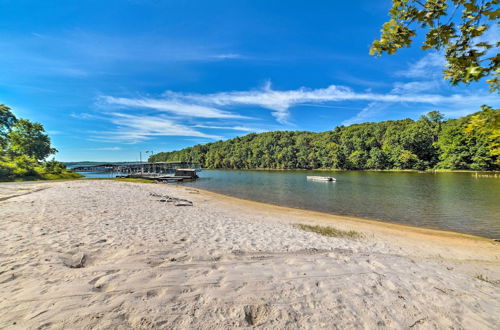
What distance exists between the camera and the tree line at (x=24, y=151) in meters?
33.1

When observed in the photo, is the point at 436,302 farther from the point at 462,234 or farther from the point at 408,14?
the point at 462,234

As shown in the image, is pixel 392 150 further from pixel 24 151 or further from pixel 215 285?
pixel 24 151

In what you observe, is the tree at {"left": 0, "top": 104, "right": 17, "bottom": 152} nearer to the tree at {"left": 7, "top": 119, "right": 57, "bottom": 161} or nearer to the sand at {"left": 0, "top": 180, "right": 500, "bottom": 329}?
the tree at {"left": 7, "top": 119, "right": 57, "bottom": 161}

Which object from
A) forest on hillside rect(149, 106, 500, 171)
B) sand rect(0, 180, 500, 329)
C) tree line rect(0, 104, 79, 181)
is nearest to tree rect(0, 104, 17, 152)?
tree line rect(0, 104, 79, 181)

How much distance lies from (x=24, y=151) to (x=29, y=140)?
3368mm

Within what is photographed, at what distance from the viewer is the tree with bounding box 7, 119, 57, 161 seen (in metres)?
46.1

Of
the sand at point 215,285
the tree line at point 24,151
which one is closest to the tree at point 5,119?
the tree line at point 24,151

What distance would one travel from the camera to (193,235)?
7.88 meters

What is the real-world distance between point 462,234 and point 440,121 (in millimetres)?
125890

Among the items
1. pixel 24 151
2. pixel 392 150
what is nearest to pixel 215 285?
pixel 24 151

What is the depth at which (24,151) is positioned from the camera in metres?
47.8

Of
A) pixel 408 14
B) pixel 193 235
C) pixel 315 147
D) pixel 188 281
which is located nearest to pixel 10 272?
pixel 188 281

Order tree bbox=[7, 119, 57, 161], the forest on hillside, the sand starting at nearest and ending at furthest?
the sand, tree bbox=[7, 119, 57, 161], the forest on hillside

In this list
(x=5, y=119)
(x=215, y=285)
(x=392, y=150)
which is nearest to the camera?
(x=215, y=285)
